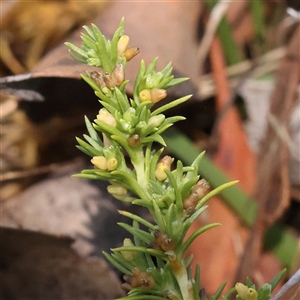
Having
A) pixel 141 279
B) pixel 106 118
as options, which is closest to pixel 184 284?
pixel 141 279

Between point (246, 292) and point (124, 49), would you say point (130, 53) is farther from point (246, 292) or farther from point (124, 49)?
point (246, 292)

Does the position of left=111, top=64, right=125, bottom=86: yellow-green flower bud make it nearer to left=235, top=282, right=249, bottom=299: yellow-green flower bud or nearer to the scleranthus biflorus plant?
the scleranthus biflorus plant

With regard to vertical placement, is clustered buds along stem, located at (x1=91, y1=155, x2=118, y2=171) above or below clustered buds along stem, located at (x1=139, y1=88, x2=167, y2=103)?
below

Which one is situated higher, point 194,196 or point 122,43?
point 122,43

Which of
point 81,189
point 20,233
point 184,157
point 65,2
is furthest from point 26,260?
point 65,2

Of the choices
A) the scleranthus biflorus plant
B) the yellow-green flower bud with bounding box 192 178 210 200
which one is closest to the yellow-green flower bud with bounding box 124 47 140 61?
the scleranthus biflorus plant

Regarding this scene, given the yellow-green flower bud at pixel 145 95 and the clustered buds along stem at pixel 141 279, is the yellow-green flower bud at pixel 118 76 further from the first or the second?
the clustered buds along stem at pixel 141 279

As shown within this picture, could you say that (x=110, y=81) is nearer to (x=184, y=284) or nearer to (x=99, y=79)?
(x=99, y=79)
